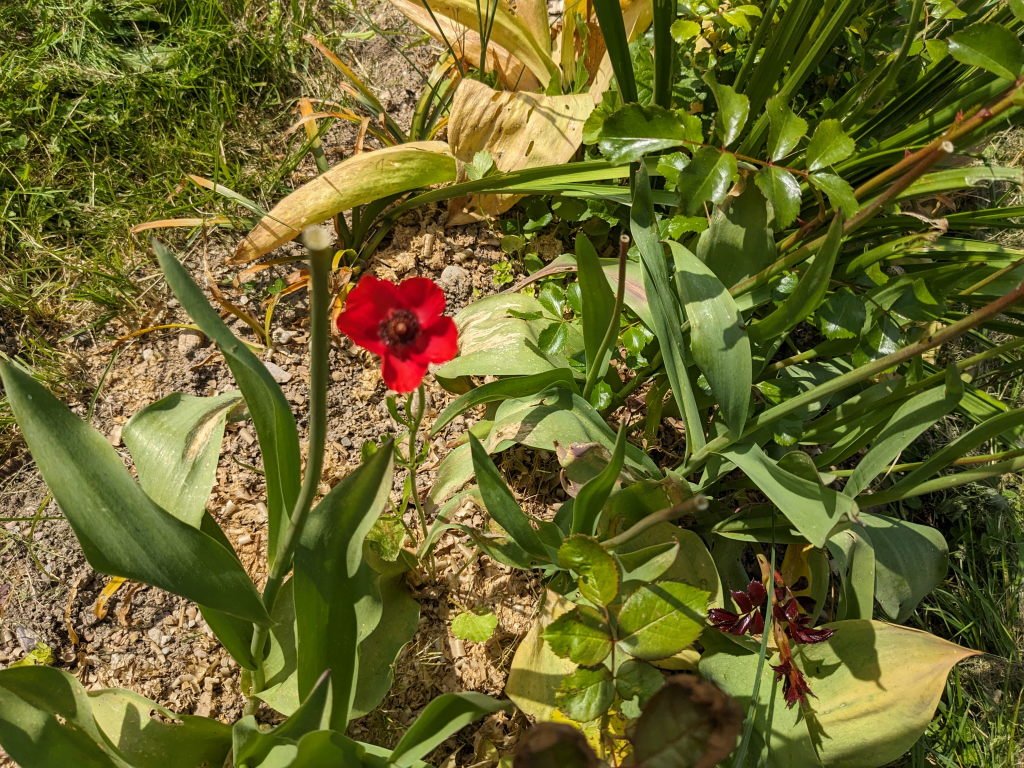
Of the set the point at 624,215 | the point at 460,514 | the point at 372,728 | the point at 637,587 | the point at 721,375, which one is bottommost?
the point at 372,728

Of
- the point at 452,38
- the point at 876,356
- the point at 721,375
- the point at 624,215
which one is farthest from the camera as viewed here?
the point at 452,38

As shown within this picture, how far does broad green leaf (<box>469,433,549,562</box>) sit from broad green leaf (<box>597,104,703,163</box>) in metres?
0.56

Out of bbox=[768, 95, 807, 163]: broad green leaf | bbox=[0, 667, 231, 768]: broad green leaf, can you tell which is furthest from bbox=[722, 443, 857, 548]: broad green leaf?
bbox=[0, 667, 231, 768]: broad green leaf

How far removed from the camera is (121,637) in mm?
1618

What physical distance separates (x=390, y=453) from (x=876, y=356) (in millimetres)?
1025

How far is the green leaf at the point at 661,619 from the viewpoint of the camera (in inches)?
45.8

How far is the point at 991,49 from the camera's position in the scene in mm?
1069

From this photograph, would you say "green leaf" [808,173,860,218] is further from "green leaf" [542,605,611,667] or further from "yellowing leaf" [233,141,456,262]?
"yellowing leaf" [233,141,456,262]

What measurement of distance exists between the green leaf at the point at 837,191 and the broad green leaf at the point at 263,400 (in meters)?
0.90

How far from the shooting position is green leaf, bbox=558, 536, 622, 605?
45.2 inches

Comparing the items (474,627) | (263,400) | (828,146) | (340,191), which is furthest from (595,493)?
(340,191)

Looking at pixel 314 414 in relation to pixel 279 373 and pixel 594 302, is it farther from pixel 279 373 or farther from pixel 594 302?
pixel 279 373

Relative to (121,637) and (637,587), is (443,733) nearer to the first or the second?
(637,587)

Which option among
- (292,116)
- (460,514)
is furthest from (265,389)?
(292,116)
